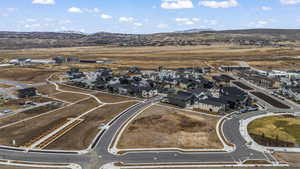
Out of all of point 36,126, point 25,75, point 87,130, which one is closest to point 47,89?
point 25,75

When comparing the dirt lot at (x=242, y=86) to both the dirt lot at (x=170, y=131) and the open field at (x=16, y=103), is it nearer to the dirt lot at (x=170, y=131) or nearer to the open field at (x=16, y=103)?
the dirt lot at (x=170, y=131)

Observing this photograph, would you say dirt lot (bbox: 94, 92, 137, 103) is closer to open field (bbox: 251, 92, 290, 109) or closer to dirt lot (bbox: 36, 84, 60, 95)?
dirt lot (bbox: 36, 84, 60, 95)

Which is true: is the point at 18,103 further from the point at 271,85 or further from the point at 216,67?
the point at 216,67

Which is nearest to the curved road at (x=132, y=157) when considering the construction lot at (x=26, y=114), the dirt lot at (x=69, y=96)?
the construction lot at (x=26, y=114)

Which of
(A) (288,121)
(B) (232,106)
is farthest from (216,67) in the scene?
(A) (288,121)

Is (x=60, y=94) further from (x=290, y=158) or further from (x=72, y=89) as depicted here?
(x=290, y=158)
